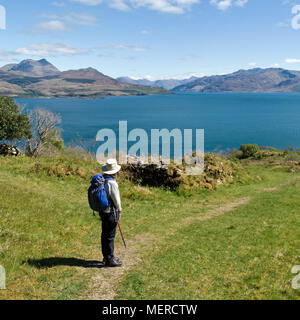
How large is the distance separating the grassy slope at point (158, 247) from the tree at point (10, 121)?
54.7 ft

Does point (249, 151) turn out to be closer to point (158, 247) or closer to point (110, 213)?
point (158, 247)

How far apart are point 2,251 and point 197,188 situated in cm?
1418

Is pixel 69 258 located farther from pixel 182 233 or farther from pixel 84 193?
pixel 84 193

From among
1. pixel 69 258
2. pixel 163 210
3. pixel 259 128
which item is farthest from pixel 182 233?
pixel 259 128

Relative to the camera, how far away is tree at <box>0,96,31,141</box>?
31045 mm

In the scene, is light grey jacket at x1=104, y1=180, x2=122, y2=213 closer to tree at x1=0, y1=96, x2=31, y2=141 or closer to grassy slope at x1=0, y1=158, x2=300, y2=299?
grassy slope at x1=0, y1=158, x2=300, y2=299

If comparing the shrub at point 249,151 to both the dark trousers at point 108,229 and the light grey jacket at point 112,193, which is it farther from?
the light grey jacket at point 112,193

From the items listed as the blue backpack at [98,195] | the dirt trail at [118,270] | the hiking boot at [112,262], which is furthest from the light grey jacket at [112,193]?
the dirt trail at [118,270]

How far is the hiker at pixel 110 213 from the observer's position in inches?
298

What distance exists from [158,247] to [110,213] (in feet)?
9.95

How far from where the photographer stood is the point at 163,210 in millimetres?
15305

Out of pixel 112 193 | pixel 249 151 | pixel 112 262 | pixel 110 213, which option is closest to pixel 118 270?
pixel 112 262

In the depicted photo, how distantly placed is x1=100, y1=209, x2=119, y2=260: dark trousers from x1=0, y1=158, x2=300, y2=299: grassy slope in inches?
21.3

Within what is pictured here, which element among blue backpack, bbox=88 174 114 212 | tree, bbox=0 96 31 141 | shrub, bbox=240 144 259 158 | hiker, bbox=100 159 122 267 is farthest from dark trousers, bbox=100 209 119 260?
shrub, bbox=240 144 259 158
